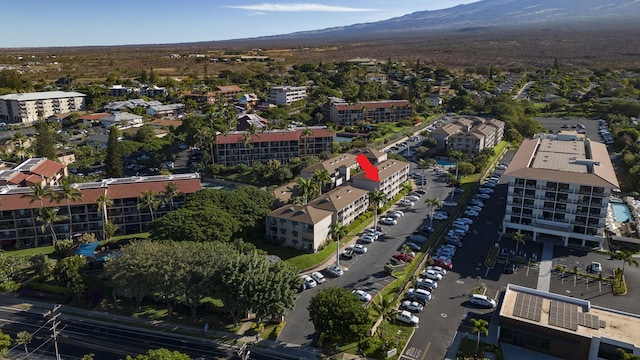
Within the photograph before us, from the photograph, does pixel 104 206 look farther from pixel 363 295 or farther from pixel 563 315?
pixel 563 315

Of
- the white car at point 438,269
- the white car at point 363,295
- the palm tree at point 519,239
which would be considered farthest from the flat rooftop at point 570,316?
the white car at point 363,295

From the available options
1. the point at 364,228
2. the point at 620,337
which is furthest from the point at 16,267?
the point at 620,337

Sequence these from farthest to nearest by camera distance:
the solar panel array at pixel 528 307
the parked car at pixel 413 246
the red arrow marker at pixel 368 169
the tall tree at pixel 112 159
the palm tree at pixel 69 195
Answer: the tall tree at pixel 112 159 < the red arrow marker at pixel 368 169 < the palm tree at pixel 69 195 < the parked car at pixel 413 246 < the solar panel array at pixel 528 307

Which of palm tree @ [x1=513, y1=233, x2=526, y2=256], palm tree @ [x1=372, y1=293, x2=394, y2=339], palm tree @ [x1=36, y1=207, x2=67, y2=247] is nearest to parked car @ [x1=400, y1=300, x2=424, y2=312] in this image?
palm tree @ [x1=372, y1=293, x2=394, y2=339]

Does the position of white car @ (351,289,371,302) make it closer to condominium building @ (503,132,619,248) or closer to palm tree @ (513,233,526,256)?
palm tree @ (513,233,526,256)

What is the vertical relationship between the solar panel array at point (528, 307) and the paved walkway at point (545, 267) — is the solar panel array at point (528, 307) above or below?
above

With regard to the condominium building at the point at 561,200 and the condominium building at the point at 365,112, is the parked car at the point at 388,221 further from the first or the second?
the condominium building at the point at 365,112
